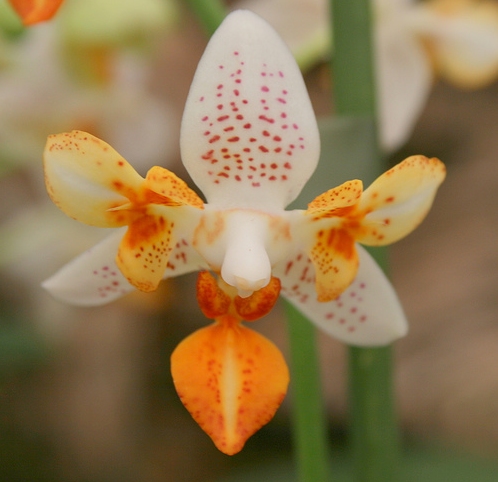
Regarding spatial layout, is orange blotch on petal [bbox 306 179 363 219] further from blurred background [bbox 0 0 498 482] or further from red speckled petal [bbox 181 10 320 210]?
blurred background [bbox 0 0 498 482]

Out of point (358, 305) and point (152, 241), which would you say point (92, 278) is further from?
point (358, 305)

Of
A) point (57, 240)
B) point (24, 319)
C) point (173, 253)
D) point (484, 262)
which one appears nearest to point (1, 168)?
point (57, 240)

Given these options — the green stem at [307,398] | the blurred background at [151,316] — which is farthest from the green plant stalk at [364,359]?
the blurred background at [151,316]

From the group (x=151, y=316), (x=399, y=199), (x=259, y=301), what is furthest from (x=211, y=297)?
(x=151, y=316)

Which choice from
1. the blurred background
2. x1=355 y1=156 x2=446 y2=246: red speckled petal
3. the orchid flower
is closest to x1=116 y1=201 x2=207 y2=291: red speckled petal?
the orchid flower

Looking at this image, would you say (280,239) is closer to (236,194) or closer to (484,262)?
(236,194)

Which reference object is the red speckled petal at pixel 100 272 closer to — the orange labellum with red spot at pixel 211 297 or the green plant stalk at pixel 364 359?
the orange labellum with red spot at pixel 211 297
